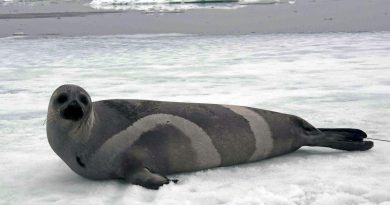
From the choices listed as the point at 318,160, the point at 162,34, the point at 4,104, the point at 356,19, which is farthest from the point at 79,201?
the point at 356,19

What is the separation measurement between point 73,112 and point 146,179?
17.7 inches

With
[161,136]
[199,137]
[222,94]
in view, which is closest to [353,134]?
[199,137]

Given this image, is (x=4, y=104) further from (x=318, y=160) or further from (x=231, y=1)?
(x=231, y=1)

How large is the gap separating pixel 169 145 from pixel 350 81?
3.71m

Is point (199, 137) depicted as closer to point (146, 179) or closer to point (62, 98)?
point (146, 179)

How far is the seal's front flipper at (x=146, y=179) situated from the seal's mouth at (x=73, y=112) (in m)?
0.37

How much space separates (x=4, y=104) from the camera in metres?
5.33

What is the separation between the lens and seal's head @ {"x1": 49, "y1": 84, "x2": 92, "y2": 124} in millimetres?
2553

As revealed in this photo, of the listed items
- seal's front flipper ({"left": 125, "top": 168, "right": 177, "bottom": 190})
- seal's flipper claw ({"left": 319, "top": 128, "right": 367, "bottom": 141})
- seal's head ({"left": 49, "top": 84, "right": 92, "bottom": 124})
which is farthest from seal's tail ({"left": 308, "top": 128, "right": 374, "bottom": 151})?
seal's head ({"left": 49, "top": 84, "right": 92, "bottom": 124})

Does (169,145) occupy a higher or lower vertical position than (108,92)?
higher

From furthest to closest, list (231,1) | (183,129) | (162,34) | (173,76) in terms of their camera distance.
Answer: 1. (231,1)
2. (162,34)
3. (173,76)
4. (183,129)

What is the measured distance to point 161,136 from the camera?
2.90 metres

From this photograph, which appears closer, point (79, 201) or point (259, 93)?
point (79, 201)

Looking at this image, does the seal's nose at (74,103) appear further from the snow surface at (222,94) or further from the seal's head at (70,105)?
the snow surface at (222,94)
